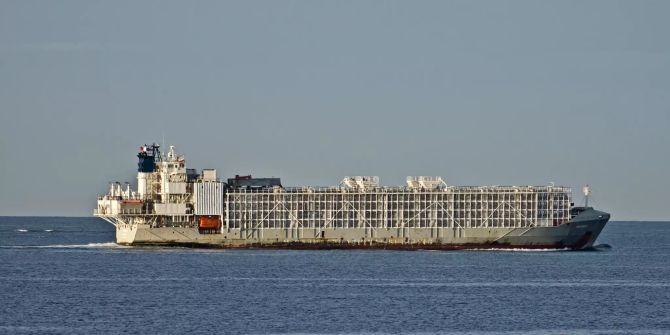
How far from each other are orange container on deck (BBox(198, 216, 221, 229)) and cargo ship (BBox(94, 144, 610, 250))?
0.11 meters

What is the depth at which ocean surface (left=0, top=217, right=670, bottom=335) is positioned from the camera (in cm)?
8725

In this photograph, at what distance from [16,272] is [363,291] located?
121 feet

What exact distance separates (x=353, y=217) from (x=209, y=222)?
16240 mm

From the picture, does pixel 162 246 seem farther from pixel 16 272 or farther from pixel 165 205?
pixel 16 272

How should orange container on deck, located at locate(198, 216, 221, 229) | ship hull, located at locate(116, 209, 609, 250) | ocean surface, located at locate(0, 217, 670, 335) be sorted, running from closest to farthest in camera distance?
ocean surface, located at locate(0, 217, 670, 335) → orange container on deck, located at locate(198, 216, 221, 229) → ship hull, located at locate(116, 209, 609, 250)

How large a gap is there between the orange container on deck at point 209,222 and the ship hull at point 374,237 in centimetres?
82

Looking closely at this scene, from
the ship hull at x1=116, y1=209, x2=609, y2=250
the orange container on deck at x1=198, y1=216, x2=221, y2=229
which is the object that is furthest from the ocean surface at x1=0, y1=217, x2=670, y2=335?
the orange container on deck at x1=198, y1=216, x2=221, y2=229

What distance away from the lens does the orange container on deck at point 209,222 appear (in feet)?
507

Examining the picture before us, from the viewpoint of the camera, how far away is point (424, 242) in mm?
155875

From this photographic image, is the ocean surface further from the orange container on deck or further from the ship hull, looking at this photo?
the orange container on deck

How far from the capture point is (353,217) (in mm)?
155750

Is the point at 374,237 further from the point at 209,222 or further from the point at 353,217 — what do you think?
the point at 209,222

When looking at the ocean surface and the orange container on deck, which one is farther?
the orange container on deck

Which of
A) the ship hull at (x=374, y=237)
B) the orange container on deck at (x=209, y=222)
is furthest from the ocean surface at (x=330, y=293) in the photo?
the orange container on deck at (x=209, y=222)
